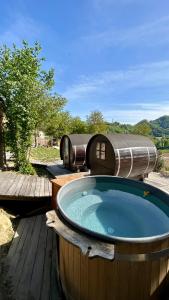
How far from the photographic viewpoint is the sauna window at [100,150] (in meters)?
9.12

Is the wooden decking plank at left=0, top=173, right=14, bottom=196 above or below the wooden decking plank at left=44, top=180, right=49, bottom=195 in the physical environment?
above

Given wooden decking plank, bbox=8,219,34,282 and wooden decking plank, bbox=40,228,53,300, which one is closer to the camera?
wooden decking plank, bbox=40,228,53,300

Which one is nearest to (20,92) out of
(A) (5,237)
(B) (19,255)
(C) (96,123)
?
(A) (5,237)

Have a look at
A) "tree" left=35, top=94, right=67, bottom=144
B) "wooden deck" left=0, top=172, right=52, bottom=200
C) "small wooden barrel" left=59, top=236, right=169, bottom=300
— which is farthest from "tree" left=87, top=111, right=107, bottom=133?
"small wooden barrel" left=59, top=236, right=169, bottom=300

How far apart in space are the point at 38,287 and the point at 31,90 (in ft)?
28.3

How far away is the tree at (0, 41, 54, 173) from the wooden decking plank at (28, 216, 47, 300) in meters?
5.82

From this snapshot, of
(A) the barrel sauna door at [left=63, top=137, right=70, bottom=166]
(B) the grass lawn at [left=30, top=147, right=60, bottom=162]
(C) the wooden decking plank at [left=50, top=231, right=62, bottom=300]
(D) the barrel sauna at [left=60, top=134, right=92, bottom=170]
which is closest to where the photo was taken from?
(C) the wooden decking plank at [left=50, top=231, right=62, bottom=300]

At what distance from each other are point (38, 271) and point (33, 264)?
0.81 ft

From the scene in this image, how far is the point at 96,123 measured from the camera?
93.7 ft

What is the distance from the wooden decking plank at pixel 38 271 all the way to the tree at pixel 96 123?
74.6 ft

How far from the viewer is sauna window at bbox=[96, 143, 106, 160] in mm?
9116

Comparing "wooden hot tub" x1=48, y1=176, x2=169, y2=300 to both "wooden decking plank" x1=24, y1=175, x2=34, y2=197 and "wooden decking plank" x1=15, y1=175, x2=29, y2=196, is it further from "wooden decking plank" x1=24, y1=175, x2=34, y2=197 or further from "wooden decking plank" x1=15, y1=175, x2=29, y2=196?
"wooden decking plank" x1=15, y1=175, x2=29, y2=196

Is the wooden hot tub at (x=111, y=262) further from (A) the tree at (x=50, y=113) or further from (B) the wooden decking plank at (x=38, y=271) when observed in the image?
(A) the tree at (x=50, y=113)

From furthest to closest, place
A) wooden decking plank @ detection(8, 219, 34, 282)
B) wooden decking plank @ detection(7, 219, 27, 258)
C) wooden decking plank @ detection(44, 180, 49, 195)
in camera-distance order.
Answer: wooden decking plank @ detection(44, 180, 49, 195) → wooden decking plank @ detection(7, 219, 27, 258) → wooden decking plank @ detection(8, 219, 34, 282)
